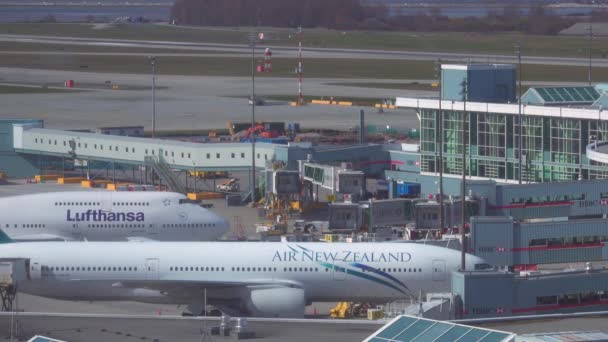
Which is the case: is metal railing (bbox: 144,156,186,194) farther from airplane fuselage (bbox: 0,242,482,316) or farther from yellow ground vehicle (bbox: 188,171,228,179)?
airplane fuselage (bbox: 0,242,482,316)

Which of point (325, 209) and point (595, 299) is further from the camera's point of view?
point (325, 209)

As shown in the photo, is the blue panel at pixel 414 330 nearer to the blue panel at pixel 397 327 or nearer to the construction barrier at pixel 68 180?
the blue panel at pixel 397 327

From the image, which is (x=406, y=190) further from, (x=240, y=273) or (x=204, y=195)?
(x=240, y=273)

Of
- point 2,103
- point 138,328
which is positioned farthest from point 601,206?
point 2,103

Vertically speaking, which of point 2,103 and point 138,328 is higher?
point 2,103

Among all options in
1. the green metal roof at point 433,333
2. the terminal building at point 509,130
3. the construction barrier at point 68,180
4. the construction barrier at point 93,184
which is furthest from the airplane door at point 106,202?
the green metal roof at point 433,333

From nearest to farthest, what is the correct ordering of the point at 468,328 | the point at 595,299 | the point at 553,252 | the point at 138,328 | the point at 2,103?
the point at 468,328, the point at 138,328, the point at 595,299, the point at 553,252, the point at 2,103

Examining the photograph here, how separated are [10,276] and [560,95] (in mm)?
39613

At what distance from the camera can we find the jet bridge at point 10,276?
43750mm

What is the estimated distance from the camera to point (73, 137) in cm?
8500

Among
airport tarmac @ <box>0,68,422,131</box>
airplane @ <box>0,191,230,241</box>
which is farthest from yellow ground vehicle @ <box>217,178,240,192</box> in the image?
airport tarmac @ <box>0,68,422,131</box>

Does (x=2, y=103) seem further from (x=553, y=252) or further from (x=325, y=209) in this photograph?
(x=553, y=252)

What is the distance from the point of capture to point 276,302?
146 ft

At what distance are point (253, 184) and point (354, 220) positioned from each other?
46.9 feet
